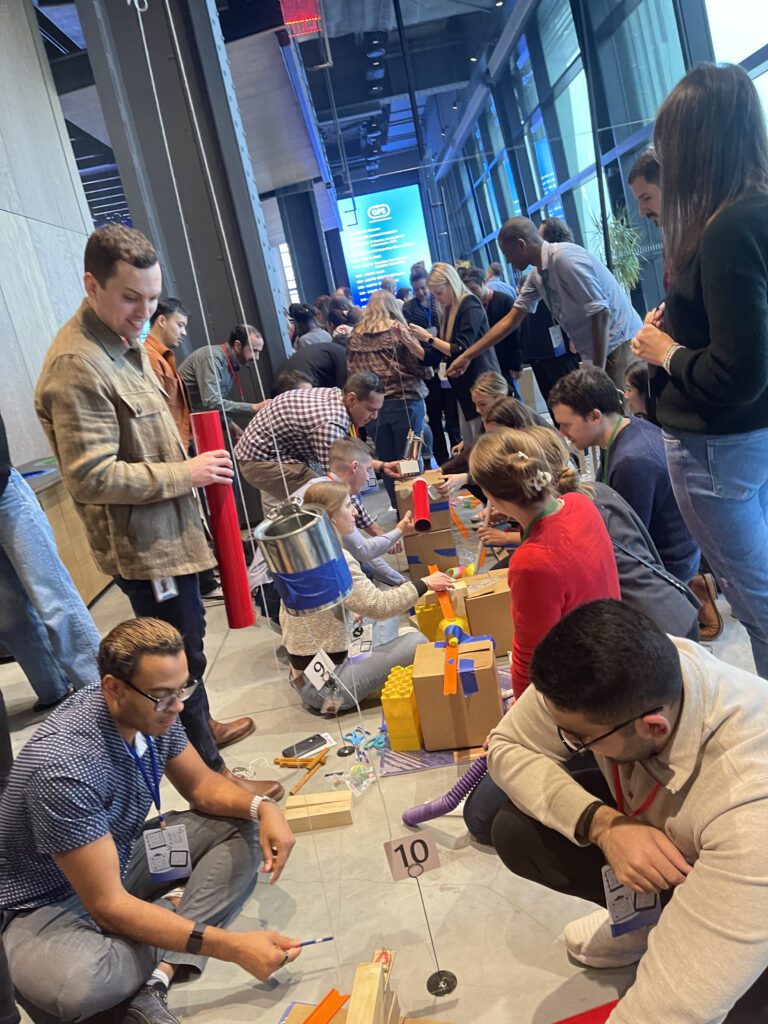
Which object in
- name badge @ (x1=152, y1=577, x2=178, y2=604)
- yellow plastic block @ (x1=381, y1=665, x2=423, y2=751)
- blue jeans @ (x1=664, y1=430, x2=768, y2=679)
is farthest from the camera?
yellow plastic block @ (x1=381, y1=665, x2=423, y2=751)

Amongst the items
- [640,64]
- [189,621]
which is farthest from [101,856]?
[640,64]

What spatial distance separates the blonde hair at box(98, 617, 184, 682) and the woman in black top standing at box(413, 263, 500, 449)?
3352mm

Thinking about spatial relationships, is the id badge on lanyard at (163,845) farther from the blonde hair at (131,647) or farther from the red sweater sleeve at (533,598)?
the red sweater sleeve at (533,598)

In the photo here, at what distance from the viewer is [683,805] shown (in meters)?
1.17

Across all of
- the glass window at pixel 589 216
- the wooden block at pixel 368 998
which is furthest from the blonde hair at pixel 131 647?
the glass window at pixel 589 216

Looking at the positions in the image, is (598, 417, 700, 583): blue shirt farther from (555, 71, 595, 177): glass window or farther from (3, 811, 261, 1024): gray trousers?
(555, 71, 595, 177): glass window

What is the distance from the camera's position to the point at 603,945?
1589mm

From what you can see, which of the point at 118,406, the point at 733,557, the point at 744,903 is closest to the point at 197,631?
the point at 118,406

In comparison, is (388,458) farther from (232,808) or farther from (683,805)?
(683,805)

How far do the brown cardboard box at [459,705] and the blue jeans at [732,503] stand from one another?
82 centimetres

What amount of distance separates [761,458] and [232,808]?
1.48m

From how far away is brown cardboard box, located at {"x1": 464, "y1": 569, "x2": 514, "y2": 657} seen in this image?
3039 mm

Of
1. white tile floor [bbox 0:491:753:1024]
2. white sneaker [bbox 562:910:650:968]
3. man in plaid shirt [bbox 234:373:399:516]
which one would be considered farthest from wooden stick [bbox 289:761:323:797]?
man in plaid shirt [bbox 234:373:399:516]

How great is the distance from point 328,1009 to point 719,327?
1494mm
